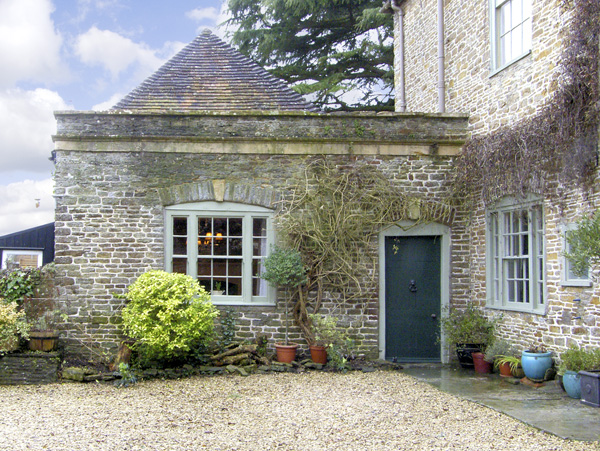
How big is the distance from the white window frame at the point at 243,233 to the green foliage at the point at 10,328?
246 cm

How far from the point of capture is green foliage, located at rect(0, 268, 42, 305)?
10.6 m

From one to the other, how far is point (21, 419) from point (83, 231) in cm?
423

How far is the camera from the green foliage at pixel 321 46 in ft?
69.9

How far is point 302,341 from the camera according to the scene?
11141 millimetres

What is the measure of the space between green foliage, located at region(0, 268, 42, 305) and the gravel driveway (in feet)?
6.26

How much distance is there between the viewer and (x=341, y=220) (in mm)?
11055

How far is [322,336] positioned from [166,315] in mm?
2828

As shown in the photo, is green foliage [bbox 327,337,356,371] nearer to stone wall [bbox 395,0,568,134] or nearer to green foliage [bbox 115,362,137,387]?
green foliage [bbox 115,362,137,387]

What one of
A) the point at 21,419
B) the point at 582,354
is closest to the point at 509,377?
the point at 582,354

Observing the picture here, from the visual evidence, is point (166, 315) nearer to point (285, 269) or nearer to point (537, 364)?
point (285, 269)

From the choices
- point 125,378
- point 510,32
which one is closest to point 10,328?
point 125,378

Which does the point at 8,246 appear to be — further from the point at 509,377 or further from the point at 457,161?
the point at 509,377

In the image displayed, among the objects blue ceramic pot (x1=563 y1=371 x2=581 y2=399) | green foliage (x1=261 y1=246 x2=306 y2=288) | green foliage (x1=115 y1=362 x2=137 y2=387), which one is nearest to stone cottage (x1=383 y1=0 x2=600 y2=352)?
blue ceramic pot (x1=563 y1=371 x2=581 y2=399)

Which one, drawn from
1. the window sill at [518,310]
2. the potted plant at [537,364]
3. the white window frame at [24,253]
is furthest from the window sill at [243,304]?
the white window frame at [24,253]
